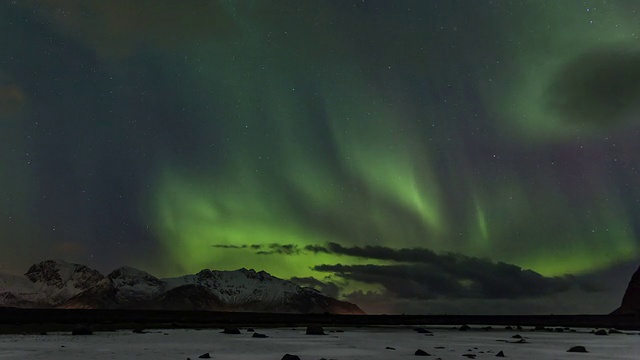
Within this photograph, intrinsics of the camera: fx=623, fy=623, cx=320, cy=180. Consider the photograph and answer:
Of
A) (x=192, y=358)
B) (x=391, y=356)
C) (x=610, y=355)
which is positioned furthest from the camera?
(x=610, y=355)

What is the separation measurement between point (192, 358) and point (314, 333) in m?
52.1

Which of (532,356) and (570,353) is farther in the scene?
(570,353)

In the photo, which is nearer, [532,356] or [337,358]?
[337,358]

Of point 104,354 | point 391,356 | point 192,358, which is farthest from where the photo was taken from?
point 391,356

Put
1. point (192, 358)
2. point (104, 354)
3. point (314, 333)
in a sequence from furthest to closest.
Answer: point (314, 333), point (104, 354), point (192, 358)

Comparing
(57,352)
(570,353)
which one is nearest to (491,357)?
(570,353)

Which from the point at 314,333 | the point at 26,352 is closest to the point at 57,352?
the point at 26,352

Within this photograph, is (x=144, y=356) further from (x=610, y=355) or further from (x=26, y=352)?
(x=610, y=355)

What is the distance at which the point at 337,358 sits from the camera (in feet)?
136

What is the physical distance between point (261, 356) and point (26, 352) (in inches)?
613

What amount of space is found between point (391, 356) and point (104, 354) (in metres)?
19.7

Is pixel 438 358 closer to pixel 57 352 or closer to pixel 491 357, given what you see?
pixel 491 357

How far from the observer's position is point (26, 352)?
136 feet

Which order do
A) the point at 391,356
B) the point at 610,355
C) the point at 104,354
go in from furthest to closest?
the point at 610,355
the point at 391,356
the point at 104,354
